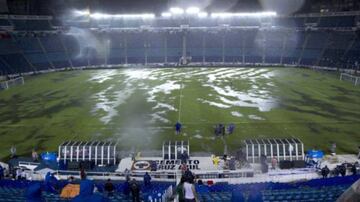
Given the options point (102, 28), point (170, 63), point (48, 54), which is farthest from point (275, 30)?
point (48, 54)

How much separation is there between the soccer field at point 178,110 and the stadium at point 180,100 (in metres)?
0.24

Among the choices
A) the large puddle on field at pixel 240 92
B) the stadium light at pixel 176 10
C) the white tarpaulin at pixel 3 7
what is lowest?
the large puddle on field at pixel 240 92

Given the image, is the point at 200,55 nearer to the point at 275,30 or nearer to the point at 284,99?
the point at 275,30

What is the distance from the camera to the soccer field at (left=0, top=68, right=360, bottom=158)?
33938 millimetres

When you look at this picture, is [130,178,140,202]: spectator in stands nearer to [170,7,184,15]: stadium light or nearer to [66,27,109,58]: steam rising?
[66,27,109,58]: steam rising

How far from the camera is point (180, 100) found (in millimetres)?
49406

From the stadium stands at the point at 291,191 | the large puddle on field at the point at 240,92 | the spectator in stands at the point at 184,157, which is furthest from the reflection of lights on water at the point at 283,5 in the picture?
the stadium stands at the point at 291,191

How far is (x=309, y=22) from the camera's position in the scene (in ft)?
308

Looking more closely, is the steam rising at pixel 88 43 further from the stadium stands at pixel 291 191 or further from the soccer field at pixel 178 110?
the stadium stands at pixel 291 191

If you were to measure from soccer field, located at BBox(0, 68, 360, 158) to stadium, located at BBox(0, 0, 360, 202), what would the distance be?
9.3 inches

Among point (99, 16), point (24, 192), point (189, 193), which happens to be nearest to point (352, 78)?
point (24, 192)

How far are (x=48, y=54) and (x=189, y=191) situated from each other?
82.8m

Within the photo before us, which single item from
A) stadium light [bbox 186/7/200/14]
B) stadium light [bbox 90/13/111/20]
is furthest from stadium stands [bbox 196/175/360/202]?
stadium light [bbox 90/13/111/20]

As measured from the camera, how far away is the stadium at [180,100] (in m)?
22.4
